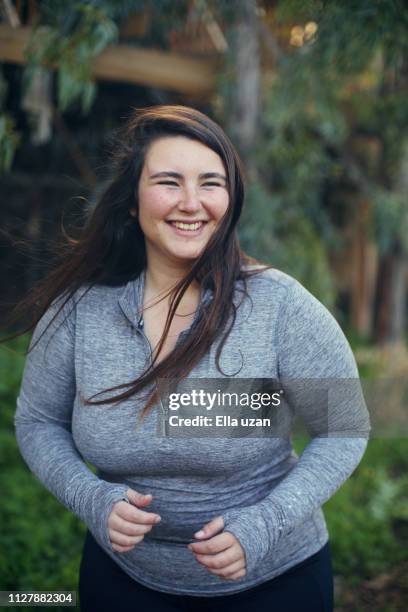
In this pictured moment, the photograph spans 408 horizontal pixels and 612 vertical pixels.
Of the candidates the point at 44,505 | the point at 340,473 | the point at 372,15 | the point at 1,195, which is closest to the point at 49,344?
the point at 340,473

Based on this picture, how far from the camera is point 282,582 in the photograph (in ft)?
4.90

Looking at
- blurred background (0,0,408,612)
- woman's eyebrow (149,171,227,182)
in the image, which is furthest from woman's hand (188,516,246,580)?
blurred background (0,0,408,612)

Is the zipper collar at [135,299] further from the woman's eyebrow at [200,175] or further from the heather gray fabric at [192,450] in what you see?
the woman's eyebrow at [200,175]

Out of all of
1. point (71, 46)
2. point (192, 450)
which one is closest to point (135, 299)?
point (192, 450)

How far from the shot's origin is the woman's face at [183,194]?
4.85ft

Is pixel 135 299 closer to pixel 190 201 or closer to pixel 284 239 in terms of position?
pixel 190 201

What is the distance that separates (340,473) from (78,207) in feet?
3.46

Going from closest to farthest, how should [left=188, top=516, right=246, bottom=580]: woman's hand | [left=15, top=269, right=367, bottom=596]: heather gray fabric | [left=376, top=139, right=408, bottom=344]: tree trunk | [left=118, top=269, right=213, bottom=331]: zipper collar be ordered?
[left=188, top=516, right=246, bottom=580]: woman's hand, [left=15, top=269, right=367, bottom=596]: heather gray fabric, [left=118, top=269, right=213, bottom=331]: zipper collar, [left=376, top=139, right=408, bottom=344]: tree trunk

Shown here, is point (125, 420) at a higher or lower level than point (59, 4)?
lower

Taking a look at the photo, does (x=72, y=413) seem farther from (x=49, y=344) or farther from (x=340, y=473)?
(x=340, y=473)

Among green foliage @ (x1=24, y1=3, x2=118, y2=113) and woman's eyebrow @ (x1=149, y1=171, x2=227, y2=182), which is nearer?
woman's eyebrow @ (x1=149, y1=171, x2=227, y2=182)

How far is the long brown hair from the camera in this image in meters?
1.46

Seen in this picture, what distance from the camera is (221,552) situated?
1258 millimetres

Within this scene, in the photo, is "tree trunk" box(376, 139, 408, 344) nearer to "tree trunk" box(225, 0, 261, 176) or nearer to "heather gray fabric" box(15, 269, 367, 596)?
"tree trunk" box(225, 0, 261, 176)
